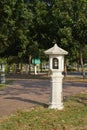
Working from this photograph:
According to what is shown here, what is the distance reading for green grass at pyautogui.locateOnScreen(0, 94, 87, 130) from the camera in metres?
9.88

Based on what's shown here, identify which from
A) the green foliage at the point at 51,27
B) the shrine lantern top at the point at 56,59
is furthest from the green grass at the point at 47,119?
the green foliage at the point at 51,27

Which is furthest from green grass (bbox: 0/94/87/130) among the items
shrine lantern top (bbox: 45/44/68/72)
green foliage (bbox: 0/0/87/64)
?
green foliage (bbox: 0/0/87/64)

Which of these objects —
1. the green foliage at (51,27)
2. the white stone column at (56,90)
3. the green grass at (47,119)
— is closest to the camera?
the green grass at (47,119)

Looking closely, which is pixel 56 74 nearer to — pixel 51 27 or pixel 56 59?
pixel 56 59

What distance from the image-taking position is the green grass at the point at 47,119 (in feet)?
32.4

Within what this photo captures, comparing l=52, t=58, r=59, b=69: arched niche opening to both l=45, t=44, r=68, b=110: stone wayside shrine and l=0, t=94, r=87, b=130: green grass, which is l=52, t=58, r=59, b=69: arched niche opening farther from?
l=0, t=94, r=87, b=130: green grass

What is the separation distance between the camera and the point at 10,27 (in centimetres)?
2998

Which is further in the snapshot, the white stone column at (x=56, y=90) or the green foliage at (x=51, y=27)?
the green foliage at (x=51, y=27)

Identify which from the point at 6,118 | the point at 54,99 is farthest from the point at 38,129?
the point at 54,99

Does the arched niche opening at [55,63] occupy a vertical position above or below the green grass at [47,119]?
above

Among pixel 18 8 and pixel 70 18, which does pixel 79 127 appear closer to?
pixel 18 8

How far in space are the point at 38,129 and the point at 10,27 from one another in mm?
20966

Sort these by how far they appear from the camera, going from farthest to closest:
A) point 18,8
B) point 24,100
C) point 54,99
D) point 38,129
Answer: point 18,8, point 24,100, point 54,99, point 38,129

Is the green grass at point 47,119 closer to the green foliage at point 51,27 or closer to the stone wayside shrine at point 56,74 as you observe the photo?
the stone wayside shrine at point 56,74
